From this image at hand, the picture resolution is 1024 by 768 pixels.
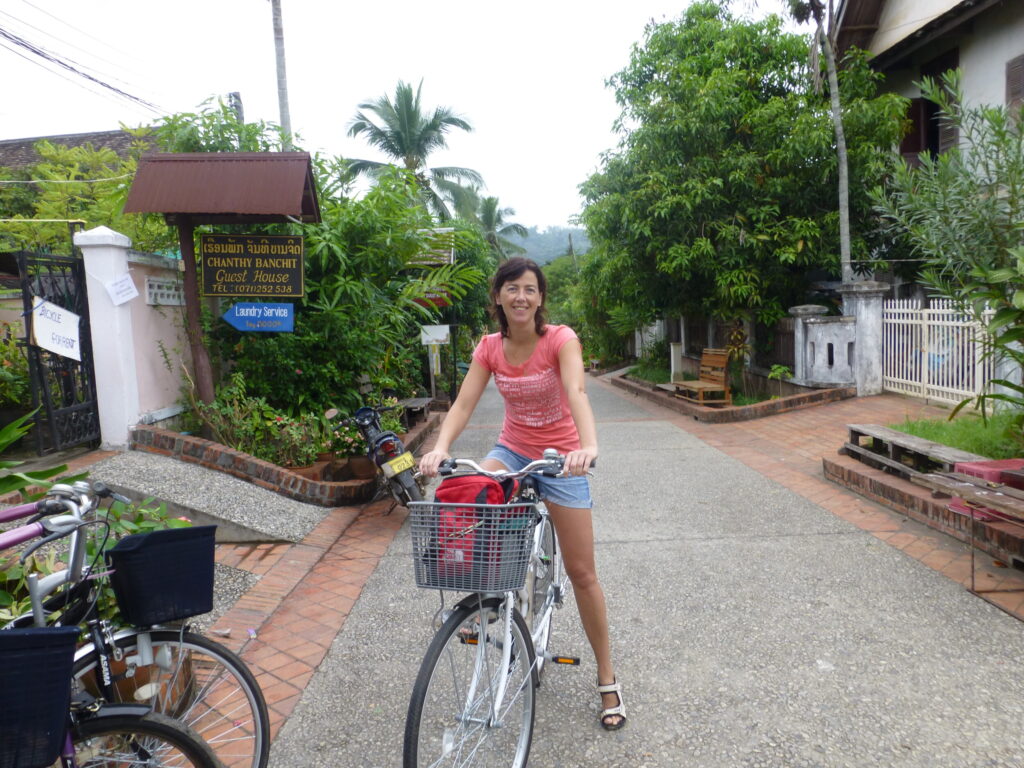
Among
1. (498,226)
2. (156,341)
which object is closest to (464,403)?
(156,341)

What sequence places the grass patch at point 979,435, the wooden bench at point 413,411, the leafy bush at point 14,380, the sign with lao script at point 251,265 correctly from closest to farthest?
the grass patch at point 979,435
the sign with lao script at point 251,265
the leafy bush at point 14,380
the wooden bench at point 413,411

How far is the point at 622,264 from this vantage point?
14.9m

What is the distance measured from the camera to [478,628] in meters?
2.59

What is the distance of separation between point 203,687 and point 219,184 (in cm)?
494

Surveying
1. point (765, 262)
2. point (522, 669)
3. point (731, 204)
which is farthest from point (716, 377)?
point (522, 669)

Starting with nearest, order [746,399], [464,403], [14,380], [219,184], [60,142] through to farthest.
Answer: [464,403] < [219,184] < [14,380] < [746,399] < [60,142]

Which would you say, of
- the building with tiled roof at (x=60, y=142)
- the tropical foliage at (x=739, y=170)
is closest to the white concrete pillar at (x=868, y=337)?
the tropical foliage at (x=739, y=170)

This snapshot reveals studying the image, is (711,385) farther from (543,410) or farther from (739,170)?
(543,410)

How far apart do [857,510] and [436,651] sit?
5057 millimetres

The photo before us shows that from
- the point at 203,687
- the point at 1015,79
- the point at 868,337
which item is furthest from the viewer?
the point at 1015,79

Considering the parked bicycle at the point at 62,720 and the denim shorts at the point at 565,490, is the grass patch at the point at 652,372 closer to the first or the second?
the denim shorts at the point at 565,490

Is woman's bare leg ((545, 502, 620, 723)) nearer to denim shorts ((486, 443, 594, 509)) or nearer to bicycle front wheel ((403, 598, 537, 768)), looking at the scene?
denim shorts ((486, 443, 594, 509))

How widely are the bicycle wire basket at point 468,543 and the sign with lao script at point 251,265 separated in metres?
5.07

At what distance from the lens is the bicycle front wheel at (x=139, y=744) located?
81.8 inches
